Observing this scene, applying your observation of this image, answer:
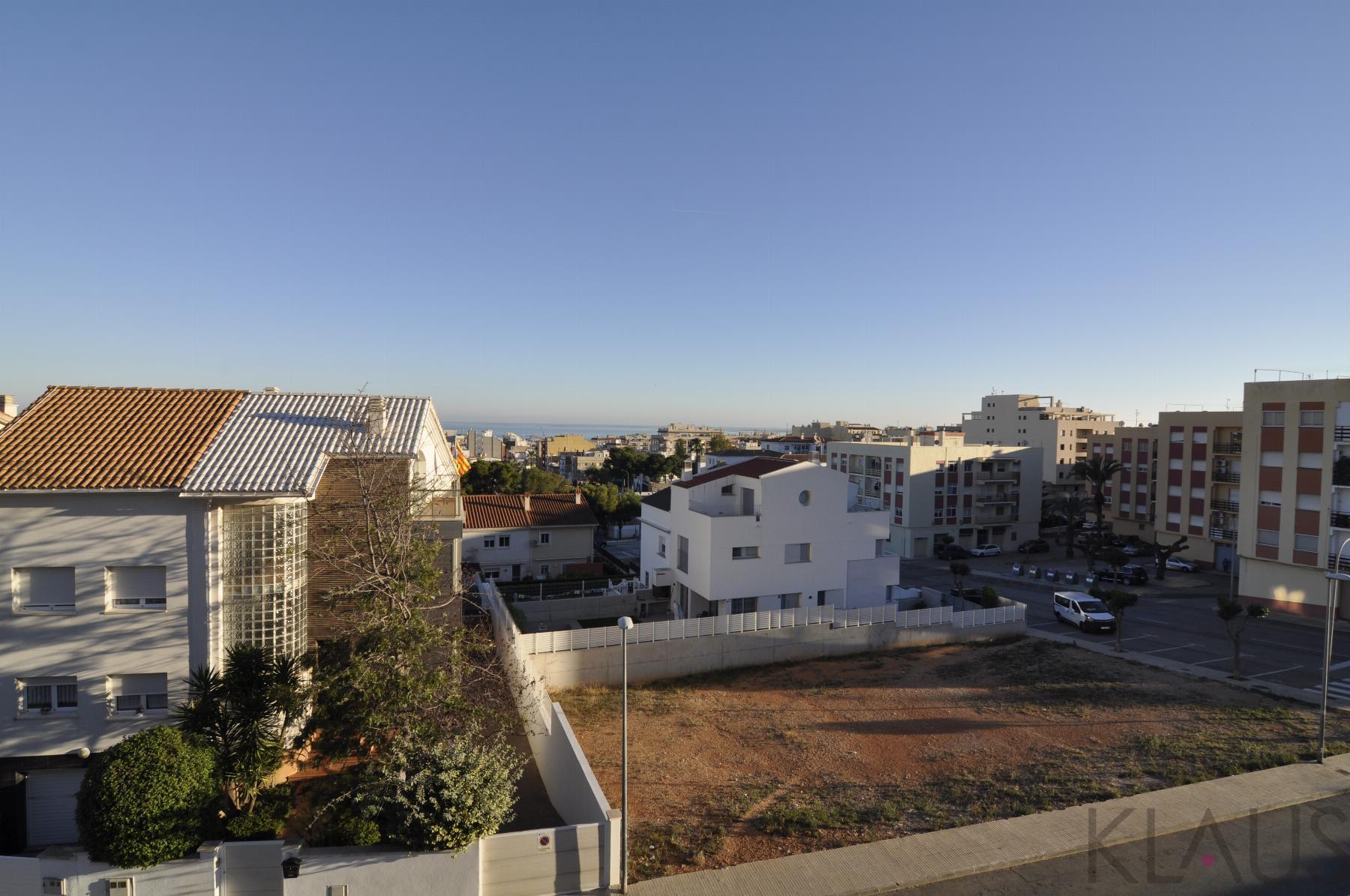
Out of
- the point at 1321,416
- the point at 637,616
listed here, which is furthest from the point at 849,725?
the point at 1321,416

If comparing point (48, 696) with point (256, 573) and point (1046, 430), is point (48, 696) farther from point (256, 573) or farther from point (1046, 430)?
point (1046, 430)

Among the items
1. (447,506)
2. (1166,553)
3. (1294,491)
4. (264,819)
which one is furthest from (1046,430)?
(264,819)

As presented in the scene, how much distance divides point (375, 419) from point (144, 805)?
1002cm

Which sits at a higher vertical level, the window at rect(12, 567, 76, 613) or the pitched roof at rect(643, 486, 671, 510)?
the window at rect(12, 567, 76, 613)

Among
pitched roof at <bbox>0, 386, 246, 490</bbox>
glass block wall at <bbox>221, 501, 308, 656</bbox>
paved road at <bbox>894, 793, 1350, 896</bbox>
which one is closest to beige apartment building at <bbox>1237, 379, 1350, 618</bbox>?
paved road at <bbox>894, 793, 1350, 896</bbox>

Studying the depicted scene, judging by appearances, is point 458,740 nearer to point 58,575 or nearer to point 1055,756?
point 58,575

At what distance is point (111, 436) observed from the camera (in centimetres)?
1716

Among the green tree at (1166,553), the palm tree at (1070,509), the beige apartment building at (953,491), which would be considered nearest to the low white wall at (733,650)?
the green tree at (1166,553)

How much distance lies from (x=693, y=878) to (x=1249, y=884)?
9.33 metres

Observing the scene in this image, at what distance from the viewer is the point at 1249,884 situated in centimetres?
1209

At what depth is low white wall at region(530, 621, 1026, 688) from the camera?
24.9 metres

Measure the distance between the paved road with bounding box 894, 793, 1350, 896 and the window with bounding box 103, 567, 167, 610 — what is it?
16.5 metres

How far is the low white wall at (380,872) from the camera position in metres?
11.4

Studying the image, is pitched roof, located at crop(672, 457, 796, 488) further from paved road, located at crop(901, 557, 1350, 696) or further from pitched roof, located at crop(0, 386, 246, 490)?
pitched roof, located at crop(0, 386, 246, 490)
